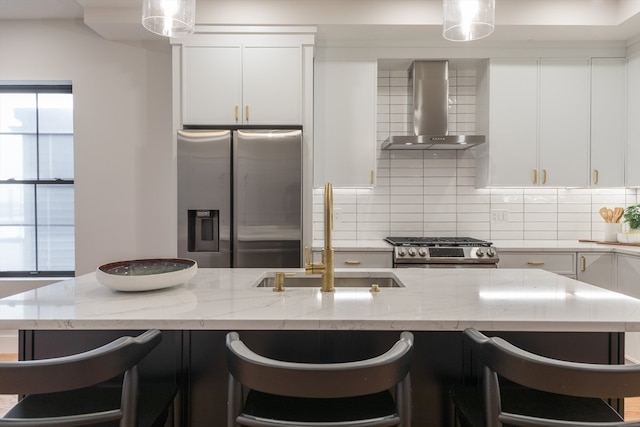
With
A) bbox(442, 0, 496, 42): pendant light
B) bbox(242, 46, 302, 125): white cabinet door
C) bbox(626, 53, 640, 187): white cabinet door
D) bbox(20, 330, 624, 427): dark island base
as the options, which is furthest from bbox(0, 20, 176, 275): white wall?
bbox(626, 53, 640, 187): white cabinet door

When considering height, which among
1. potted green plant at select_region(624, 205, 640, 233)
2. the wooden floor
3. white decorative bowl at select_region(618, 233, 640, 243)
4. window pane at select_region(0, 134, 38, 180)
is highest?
window pane at select_region(0, 134, 38, 180)

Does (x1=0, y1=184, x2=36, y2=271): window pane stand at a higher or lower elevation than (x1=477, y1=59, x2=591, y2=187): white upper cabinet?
lower

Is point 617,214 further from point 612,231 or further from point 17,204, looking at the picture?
point 17,204

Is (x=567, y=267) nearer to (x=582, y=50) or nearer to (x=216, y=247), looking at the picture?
(x=582, y=50)

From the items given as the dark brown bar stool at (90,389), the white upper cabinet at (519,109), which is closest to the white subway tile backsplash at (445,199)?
the white upper cabinet at (519,109)

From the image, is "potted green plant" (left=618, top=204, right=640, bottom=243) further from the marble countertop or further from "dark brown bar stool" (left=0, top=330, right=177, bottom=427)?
"dark brown bar stool" (left=0, top=330, right=177, bottom=427)

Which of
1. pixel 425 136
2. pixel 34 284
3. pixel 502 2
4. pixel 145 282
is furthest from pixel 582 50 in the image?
pixel 34 284

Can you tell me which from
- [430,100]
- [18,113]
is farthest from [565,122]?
[18,113]

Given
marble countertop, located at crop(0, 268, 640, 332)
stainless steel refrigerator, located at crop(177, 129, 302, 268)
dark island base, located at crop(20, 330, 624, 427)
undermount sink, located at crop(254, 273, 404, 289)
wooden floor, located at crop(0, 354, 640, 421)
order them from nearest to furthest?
marble countertop, located at crop(0, 268, 640, 332)
dark island base, located at crop(20, 330, 624, 427)
undermount sink, located at crop(254, 273, 404, 289)
wooden floor, located at crop(0, 354, 640, 421)
stainless steel refrigerator, located at crop(177, 129, 302, 268)

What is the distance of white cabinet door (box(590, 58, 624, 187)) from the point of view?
3439 millimetres

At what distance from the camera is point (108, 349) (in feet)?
3.28

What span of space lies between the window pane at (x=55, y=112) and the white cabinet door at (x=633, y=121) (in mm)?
4737

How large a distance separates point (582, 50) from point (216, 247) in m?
3.36

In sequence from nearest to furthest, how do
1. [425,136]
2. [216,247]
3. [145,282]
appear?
1. [145,282]
2. [216,247]
3. [425,136]
